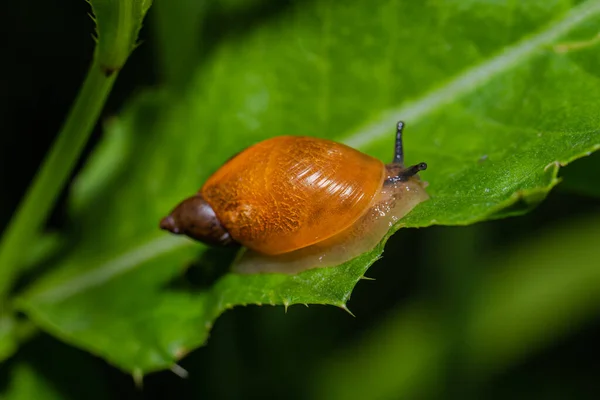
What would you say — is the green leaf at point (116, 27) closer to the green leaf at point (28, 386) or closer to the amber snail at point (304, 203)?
the amber snail at point (304, 203)

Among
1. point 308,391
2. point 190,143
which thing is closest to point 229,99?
point 190,143

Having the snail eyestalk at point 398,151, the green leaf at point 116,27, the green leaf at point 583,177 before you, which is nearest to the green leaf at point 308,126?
the snail eyestalk at point 398,151

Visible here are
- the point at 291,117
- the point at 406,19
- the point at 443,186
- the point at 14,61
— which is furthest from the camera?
the point at 14,61

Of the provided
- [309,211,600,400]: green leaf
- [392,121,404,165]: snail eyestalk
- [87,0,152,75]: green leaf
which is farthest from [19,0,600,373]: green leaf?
[309,211,600,400]: green leaf

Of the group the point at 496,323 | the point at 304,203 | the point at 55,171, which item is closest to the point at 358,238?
the point at 304,203

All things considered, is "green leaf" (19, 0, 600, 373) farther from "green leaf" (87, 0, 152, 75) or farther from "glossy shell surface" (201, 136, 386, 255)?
"green leaf" (87, 0, 152, 75)

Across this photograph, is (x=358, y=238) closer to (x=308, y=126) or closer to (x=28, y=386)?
(x=308, y=126)

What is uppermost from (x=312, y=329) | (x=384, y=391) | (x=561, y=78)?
(x=561, y=78)

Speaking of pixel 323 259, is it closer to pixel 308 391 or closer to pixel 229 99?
pixel 229 99
